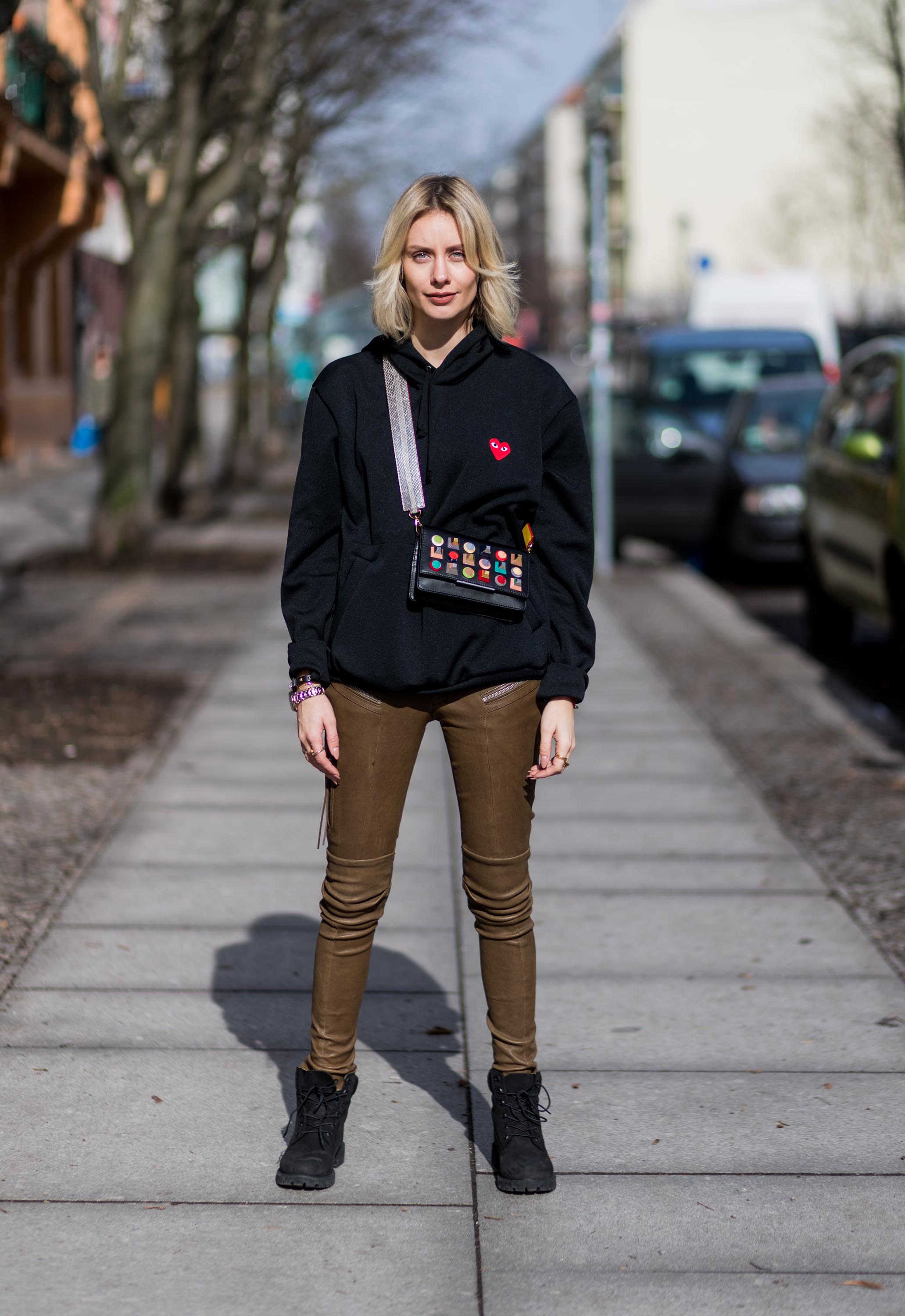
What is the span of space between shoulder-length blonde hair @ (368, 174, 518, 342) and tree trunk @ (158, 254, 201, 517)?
16229 millimetres

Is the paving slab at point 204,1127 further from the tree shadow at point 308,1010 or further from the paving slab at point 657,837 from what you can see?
the paving slab at point 657,837

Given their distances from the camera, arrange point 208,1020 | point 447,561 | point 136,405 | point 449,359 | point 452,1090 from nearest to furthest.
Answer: point 447,561, point 449,359, point 452,1090, point 208,1020, point 136,405

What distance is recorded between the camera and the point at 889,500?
29.9ft

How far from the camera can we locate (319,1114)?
11.4 ft

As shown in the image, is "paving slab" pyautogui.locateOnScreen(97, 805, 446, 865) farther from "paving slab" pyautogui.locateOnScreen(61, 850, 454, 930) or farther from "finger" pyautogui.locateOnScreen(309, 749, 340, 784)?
"finger" pyautogui.locateOnScreen(309, 749, 340, 784)

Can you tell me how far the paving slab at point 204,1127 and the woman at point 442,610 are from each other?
12cm

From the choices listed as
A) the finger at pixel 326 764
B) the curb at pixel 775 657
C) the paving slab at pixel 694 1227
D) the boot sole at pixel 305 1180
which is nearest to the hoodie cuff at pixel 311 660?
the finger at pixel 326 764

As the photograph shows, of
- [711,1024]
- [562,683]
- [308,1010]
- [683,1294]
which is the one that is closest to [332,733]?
[562,683]

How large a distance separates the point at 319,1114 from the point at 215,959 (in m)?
1.46

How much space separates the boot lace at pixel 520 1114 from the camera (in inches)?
136

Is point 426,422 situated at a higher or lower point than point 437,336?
lower

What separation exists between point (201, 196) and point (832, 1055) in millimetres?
12367

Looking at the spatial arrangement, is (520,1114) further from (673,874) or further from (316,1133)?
(673,874)

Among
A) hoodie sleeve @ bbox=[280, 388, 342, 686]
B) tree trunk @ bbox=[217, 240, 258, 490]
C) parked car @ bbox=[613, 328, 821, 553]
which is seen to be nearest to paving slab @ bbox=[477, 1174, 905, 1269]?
hoodie sleeve @ bbox=[280, 388, 342, 686]
